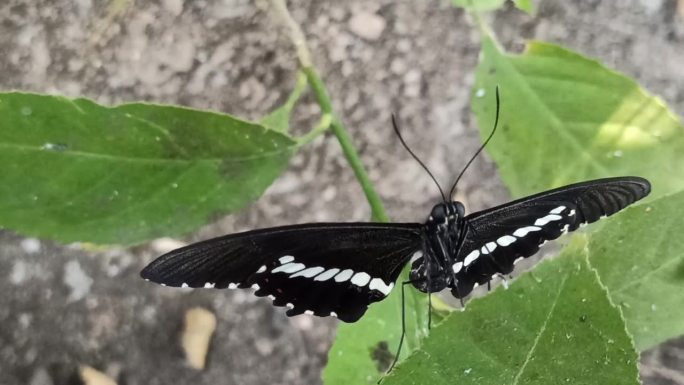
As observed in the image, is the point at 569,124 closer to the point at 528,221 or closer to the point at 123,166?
the point at 528,221

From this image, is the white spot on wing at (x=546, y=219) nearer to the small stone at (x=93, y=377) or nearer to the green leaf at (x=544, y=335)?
the green leaf at (x=544, y=335)

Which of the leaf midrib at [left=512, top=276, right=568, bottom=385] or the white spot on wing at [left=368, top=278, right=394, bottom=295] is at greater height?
the leaf midrib at [left=512, top=276, right=568, bottom=385]

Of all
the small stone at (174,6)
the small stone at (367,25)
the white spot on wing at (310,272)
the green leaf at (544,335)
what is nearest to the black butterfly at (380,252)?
the white spot on wing at (310,272)

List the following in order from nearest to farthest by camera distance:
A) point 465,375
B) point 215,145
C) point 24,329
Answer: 1. point 465,375
2. point 215,145
3. point 24,329

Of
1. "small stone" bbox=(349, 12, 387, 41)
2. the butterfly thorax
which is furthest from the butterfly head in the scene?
"small stone" bbox=(349, 12, 387, 41)

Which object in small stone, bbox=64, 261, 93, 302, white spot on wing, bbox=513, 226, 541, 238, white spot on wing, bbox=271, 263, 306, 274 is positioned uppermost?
white spot on wing, bbox=513, 226, 541, 238

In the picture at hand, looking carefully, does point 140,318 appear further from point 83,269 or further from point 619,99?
point 619,99

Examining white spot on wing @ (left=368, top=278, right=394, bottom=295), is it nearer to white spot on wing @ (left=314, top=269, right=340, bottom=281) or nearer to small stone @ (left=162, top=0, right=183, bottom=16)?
white spot on wing @ (left=314, top=269, right=340, bottom=281)

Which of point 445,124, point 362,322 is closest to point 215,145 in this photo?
point 362,322
